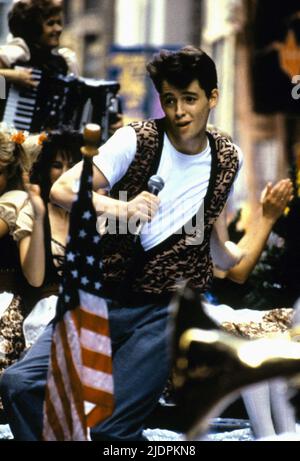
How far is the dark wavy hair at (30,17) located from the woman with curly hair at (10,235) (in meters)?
1.73

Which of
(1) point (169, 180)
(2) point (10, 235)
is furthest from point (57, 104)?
(1) point (169, 180)

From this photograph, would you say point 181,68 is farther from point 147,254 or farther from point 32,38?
point 32,38

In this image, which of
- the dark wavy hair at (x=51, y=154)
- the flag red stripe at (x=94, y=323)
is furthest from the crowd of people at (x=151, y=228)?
the dark wavy hair at (x=51, y=154)

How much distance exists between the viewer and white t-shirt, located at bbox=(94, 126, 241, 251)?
6.04 m

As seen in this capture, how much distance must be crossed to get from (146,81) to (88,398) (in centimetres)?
1826

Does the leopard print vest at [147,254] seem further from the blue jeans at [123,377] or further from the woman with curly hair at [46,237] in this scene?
the woman with curly hair at [46,237]

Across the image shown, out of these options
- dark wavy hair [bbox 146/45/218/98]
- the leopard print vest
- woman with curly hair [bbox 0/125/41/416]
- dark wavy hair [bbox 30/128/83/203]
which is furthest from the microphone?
dark wavy hair [bbox 30/128/83/203]

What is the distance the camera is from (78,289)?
18.8 ft

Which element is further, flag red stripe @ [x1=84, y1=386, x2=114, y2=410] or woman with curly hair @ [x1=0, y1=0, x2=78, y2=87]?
woman with curly hair @ [x1=0, y1=0, x2=78, y2=87]

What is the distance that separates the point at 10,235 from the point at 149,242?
142 cm

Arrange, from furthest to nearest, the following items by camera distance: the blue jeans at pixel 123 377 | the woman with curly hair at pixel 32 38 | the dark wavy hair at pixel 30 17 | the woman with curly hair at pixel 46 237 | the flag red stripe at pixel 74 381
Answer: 1. the dark wavy hair at pixel 30 17
2. the woman with curly hair at pixel 32 38
3. the woman with curly hair at pixel 46 237
4. the blue jeans at pixel 123 377
5. the flag red stripe at pixel 74 381

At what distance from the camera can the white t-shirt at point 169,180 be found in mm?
6043

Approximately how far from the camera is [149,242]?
6152mm

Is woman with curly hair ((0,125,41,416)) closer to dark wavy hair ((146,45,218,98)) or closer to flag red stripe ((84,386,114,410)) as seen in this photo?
dark wavy hair ((146,45,218,98))
